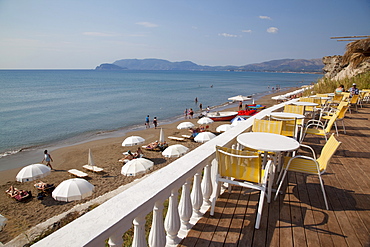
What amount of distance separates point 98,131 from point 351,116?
21215 millimetres

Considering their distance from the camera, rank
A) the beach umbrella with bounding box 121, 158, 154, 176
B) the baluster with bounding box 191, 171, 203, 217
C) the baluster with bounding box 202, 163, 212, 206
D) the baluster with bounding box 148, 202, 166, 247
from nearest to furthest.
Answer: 1. the baluster with bounding box 148, 202, 166, 247
2. the baluster with bounding box 191, 171, 203, 217
3. the baluster with bounding box 202, 163, 212, 206
4. the beach umbrella with bounding box 121, 158, 154, 176

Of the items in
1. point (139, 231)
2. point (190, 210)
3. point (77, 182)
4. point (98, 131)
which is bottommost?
point (98, 131)

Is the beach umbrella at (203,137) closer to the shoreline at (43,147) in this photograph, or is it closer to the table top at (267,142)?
the shoreline at (43,147)

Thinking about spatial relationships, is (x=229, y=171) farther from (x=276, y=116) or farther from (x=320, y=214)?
(x=276, y=116)

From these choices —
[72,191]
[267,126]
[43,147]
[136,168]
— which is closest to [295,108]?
[267,126]

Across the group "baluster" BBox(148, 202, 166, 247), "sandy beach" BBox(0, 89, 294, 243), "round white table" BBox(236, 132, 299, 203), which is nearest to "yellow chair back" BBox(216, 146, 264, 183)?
"round white table" BBox(236, 132, 299, 203)

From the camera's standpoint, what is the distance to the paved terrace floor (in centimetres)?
227

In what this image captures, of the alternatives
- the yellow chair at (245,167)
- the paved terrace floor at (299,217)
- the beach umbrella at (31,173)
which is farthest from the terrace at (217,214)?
the beach umbrella at (31,173)

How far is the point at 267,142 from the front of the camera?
3.12m

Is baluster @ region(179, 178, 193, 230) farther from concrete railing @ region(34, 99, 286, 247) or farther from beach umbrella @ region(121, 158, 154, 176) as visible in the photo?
beach umbrella @ region(121, 158, 154, 176)

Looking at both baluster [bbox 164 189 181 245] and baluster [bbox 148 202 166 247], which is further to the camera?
baluster [bbox 164 189 181 245]

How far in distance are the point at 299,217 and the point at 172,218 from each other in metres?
1.57

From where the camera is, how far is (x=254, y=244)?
7.23 feet

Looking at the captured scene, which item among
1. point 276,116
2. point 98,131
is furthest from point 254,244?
point 98,131
